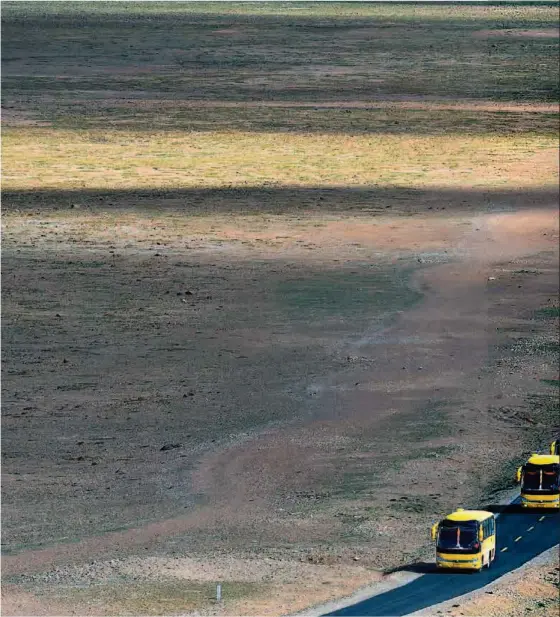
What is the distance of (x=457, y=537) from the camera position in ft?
121

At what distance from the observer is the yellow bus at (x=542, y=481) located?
41.0 metres

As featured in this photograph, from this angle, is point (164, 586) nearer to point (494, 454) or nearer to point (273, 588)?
point (273, 588)

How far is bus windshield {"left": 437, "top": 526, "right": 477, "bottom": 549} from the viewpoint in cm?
3688

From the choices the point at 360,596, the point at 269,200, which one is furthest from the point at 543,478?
the point at 269,200

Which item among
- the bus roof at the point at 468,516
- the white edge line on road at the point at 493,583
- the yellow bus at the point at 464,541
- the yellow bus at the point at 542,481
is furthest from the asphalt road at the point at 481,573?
the bus roof at the point at 468,516

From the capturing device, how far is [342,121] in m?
110

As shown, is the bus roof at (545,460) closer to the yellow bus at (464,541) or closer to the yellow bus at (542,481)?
the yellow bus at (542,481)

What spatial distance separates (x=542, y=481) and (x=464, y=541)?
4593 mm

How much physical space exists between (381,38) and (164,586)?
123537 millimetres

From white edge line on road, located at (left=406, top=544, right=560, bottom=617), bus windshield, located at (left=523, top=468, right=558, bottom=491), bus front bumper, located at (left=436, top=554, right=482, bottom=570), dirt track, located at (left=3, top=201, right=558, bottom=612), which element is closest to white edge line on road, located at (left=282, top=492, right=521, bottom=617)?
bus front bumper, located at (left=436, top=554, right=482, bottom=570)

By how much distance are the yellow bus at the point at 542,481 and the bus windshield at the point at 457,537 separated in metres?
4.41

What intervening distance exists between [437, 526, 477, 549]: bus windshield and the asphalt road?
0.61 metres

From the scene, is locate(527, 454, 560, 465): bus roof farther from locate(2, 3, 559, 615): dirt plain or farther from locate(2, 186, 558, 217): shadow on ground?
locate(2, 186, 558, 217): shadow on ground

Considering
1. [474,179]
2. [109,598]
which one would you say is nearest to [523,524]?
[109,598]
